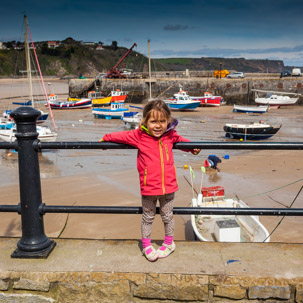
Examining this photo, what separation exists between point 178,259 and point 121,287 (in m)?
0.48

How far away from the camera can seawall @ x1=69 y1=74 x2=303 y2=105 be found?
43.8 meters

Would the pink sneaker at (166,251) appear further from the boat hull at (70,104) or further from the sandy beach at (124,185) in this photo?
the boat hull at (70,104)

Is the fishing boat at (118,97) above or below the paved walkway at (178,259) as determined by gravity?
above

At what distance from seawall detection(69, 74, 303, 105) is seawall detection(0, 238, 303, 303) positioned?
39.3 metres

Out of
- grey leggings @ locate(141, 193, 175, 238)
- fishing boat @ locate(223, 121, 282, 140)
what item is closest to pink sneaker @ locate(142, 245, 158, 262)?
grey leggings @ locate(141, 193, 175, 238)

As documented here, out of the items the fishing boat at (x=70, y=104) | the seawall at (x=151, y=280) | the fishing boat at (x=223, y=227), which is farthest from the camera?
the fishing boat at (x=70, y=104)

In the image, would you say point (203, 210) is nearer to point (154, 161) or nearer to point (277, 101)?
point (154, 161)

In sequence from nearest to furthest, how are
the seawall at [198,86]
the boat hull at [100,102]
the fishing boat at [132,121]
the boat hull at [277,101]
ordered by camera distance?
the fishing boat at [132,121] → the boat hull at [277,101] → the boat hull at [100,102] → the seawall at [198,86]

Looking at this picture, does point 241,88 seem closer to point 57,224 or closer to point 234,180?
point 234,180

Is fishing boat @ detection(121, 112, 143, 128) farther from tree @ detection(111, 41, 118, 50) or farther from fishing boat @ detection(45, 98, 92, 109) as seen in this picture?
tree @ detection(111, 41, 118, 50)

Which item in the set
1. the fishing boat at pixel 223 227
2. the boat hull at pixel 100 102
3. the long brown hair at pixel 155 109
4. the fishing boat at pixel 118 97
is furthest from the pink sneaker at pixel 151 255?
the fishing boat at pixel 118 97

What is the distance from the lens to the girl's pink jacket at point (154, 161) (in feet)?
8.75

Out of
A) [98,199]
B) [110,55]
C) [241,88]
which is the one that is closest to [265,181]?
[98,199]

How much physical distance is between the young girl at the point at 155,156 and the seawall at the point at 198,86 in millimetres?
38916
